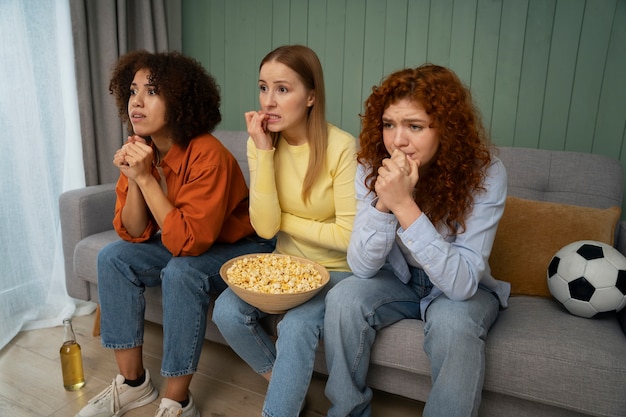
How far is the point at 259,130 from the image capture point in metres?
1.52

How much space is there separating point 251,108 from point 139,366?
1659mm

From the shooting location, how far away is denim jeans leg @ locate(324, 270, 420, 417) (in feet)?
4.32

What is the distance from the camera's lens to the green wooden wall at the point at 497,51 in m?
2.03

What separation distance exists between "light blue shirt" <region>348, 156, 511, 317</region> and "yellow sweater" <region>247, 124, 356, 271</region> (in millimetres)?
104

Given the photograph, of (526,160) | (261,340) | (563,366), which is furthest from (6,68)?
(563,366)

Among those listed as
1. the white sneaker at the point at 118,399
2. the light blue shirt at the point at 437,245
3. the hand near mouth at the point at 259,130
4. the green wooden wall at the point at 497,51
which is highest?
the green wooden wall at the point at 497,51

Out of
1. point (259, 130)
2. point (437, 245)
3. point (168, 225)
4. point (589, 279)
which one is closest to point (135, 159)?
point (168, 225)

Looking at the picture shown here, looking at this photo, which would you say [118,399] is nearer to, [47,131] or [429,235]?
[429,235]

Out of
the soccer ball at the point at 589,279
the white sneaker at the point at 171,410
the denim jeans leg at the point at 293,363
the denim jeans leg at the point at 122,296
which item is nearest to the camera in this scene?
the denim jeans leg at the point at 293,363

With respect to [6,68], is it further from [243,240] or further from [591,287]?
[591,287]

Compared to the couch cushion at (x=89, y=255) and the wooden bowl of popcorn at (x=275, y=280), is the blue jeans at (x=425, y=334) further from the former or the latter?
the couch cushion at (x=89, y=255)

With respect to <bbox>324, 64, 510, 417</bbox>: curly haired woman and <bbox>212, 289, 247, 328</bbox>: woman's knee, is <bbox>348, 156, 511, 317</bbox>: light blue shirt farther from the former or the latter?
<bbox>212, 289, 247, 328</bbox>: woman's knee

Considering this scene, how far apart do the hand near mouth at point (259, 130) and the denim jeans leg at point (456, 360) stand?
2.40 ft

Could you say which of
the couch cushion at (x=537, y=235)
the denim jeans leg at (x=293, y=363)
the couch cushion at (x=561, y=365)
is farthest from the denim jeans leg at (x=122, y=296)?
the couch cushion at (x=537, y=235)
